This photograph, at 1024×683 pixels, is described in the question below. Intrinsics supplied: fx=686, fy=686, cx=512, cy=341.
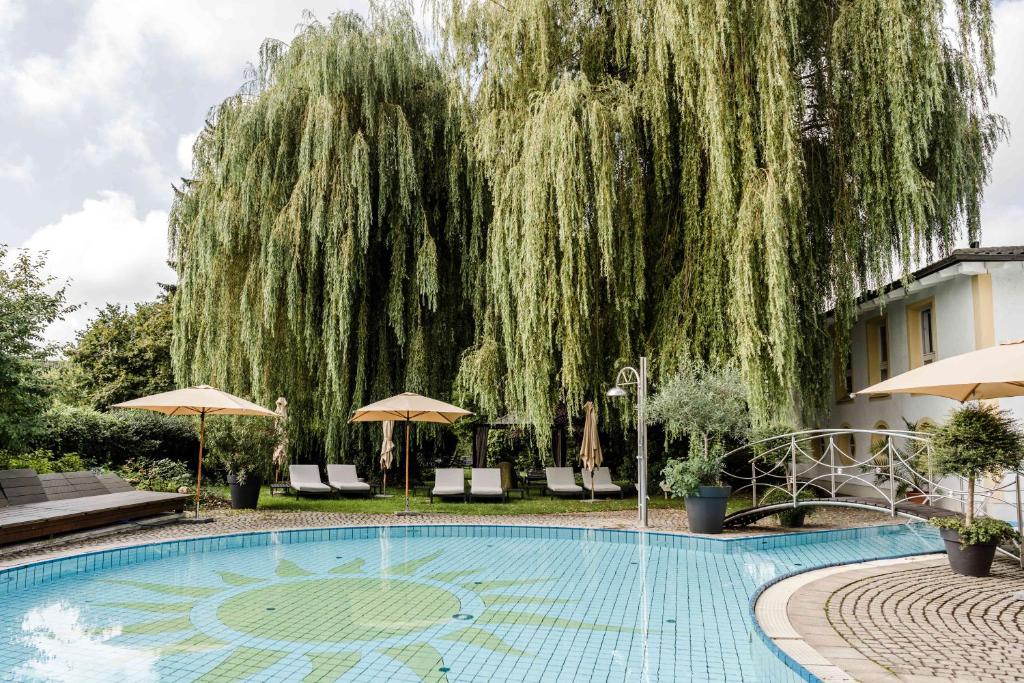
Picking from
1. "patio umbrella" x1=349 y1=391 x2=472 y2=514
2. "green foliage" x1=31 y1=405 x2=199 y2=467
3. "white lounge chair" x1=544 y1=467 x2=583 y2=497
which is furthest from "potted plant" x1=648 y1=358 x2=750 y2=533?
"green foliage" x1=31 y1=405 x2=199 y2=467

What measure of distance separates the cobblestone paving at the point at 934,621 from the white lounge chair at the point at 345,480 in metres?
9.35

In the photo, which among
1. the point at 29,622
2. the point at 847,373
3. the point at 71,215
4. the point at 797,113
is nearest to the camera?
the point at 29,622

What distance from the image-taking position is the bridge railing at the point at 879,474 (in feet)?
26.8

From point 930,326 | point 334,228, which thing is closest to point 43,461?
point 334,228

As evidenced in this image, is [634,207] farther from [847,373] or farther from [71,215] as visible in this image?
[71,215]

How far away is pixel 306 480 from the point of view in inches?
523

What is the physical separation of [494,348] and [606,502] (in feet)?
11.8

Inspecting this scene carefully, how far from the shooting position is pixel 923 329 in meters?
13.3

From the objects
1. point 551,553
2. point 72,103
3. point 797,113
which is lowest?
point 551,553

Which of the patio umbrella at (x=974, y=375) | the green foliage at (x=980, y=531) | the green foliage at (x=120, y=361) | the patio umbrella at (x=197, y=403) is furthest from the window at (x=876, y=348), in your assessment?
the green foliage at (x=120, y=361)

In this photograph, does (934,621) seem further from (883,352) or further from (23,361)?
(883,352)

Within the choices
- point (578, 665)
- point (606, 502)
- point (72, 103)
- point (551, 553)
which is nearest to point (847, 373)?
point (606, 502)

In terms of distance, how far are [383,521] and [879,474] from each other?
7121mm

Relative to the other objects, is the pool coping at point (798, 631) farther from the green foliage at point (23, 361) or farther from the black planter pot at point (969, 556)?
the green foliage at point (23, 361)
